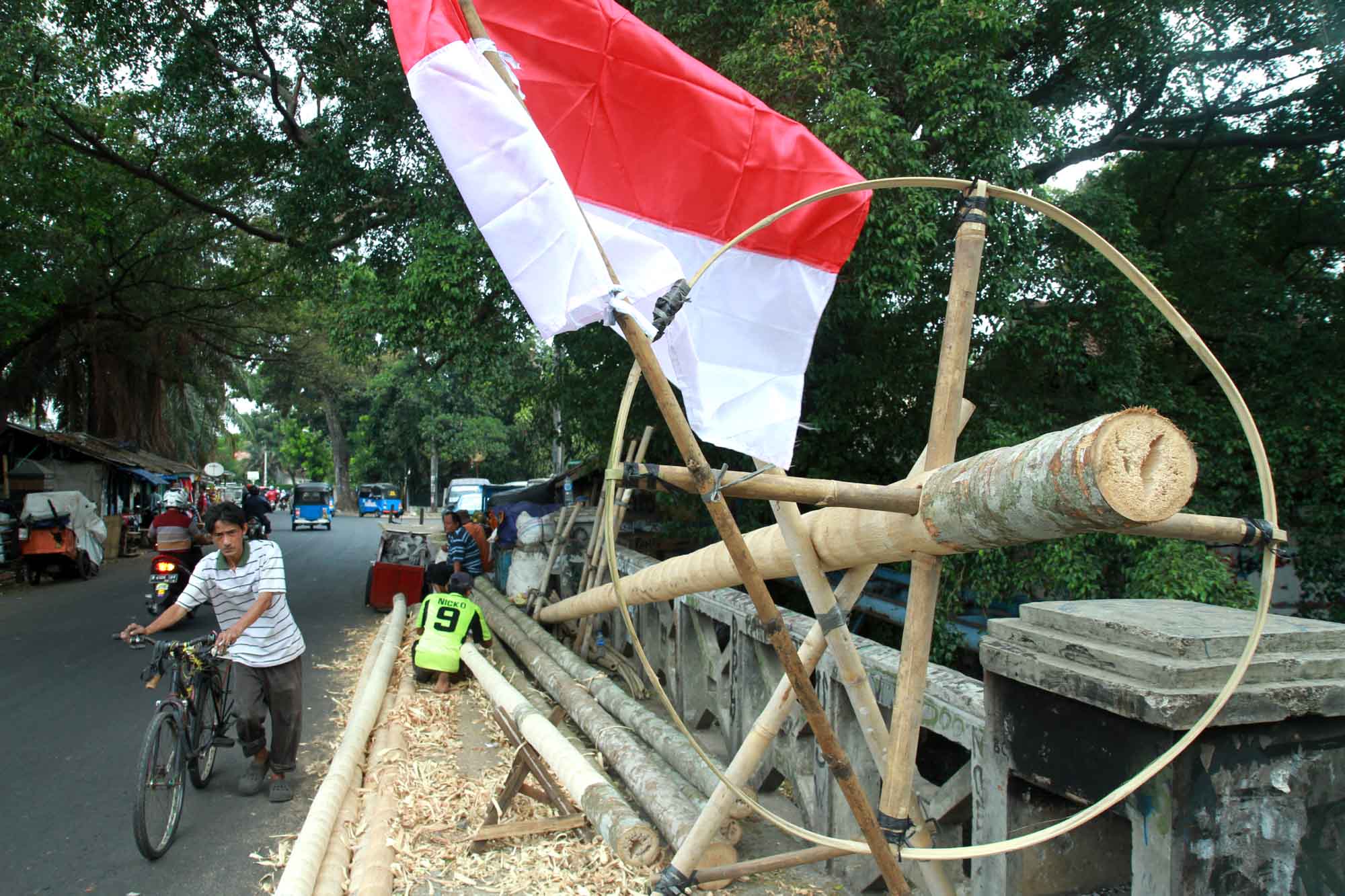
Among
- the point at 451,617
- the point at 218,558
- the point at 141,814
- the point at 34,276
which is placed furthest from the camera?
the point at 34,276

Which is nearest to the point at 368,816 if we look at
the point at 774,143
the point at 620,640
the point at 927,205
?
the point at 774,143

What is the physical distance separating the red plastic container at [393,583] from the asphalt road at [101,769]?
0.33m

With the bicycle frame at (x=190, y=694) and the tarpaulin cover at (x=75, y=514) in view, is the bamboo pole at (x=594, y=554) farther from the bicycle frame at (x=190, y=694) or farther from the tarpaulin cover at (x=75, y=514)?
the tarpaulin cover at (x=75, y=514)

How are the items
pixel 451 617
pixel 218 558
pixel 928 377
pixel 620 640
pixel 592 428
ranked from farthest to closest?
pixel 592 428 < pixel 928 377 < pixel 620 640 < pixel 451 617 < pixel 218 558

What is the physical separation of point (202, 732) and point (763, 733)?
13.7 ft

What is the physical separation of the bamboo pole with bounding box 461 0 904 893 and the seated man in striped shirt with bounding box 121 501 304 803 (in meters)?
3.87

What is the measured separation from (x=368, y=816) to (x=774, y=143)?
398cm

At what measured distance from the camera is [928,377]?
1003 cm

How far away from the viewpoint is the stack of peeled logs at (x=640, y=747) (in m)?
4.15

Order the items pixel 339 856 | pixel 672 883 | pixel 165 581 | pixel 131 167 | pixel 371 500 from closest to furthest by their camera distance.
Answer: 1. pixel 672 883
2. pixel 339 856
3. pixel 165 581
4. pixel 131 167
5. pixel 371 500

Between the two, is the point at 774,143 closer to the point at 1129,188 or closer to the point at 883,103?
the point at 883,103

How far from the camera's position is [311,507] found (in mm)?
33500

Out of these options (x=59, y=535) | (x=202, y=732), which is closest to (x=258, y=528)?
(x=202, y=732)

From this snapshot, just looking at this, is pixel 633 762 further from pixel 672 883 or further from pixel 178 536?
pixel 178 536
